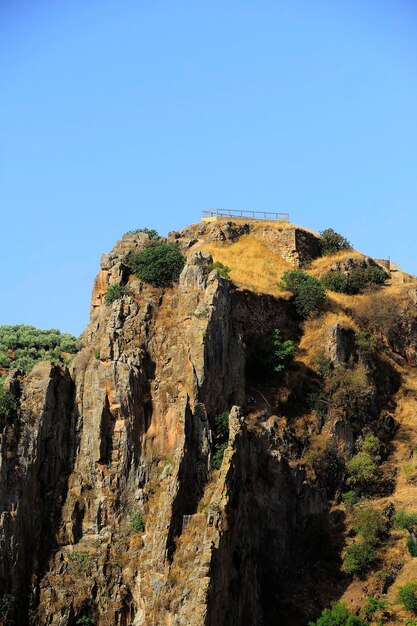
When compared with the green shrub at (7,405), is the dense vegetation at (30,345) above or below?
above

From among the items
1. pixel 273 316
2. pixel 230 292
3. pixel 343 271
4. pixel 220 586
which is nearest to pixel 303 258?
pixel 343 271

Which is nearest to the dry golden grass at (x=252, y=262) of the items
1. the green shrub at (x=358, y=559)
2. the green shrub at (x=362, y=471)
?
the green shrub at (x=362, y=471)

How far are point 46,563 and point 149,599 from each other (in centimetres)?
448

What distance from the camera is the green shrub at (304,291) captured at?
74.4 metres

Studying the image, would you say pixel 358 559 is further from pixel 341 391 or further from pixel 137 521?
pixel 137 521

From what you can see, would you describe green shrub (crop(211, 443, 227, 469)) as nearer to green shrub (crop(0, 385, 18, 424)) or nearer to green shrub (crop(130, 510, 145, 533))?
green shrub (crop(130, 510, 145, 533))

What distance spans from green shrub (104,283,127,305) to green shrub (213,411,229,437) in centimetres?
843

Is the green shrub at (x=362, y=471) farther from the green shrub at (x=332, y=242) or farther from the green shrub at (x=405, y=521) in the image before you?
the green shrub at (x=332, y=242)

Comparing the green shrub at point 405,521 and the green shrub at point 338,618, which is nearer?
the green shrub at point 338,618

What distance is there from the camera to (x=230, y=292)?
68.2 metres

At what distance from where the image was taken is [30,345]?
9031 cm

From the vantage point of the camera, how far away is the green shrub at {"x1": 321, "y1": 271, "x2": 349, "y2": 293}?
79.2 m

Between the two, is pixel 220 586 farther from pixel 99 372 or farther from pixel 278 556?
pixel 99 372

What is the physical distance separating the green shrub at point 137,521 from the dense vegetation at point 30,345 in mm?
23897
